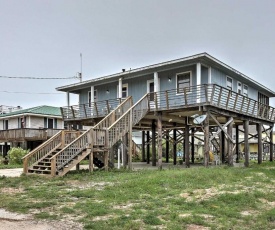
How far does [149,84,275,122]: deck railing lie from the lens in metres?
15.9

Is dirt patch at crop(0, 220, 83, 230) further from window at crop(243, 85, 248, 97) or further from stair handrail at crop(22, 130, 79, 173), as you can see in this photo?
window at crop(243, 85, 248, 97)

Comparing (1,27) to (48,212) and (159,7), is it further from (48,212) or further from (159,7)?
(48,212)

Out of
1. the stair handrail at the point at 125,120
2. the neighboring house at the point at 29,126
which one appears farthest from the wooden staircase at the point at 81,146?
the neighboring house at the point at 29,126

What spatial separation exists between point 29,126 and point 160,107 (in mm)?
19260

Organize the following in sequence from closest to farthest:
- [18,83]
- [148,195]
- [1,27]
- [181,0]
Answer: [148,195] → [181,0] → [1,27] → [18,83]

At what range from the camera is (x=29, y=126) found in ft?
106

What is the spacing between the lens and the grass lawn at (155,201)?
19.6ft

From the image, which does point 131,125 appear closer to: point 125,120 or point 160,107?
point 125,120

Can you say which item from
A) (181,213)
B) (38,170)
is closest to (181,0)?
(38,170)

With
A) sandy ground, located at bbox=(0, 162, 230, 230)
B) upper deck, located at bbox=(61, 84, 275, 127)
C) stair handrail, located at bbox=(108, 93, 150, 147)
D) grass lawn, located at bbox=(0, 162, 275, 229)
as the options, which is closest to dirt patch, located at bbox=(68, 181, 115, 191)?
grass lawn, located at bbox=(0, 162, 275, 229)

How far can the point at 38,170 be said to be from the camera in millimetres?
13500

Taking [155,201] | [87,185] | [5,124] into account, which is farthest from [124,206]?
[5,124]

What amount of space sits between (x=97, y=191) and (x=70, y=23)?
49.1ft

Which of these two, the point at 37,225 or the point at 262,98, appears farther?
the point at 262,98
